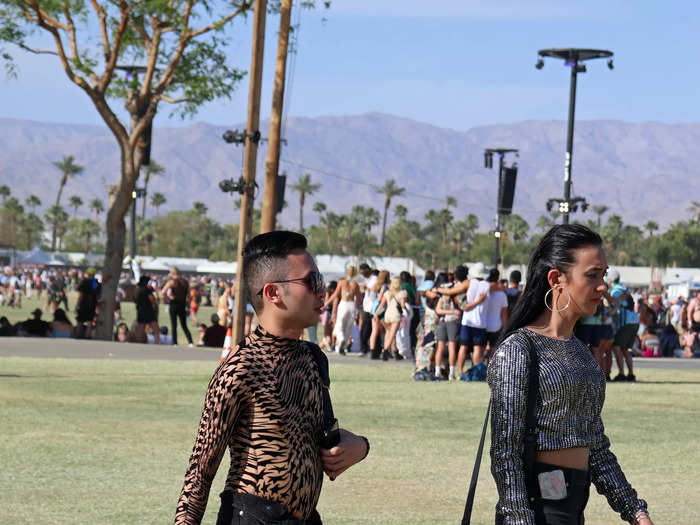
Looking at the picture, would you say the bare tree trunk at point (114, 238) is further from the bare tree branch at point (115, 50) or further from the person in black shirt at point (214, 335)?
the person in black shirt at point (214, 335)

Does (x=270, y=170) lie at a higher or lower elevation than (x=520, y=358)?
higher

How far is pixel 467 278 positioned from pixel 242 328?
3.38 meters

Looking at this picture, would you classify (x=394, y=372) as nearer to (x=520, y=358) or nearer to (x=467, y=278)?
(x=467, y=278)

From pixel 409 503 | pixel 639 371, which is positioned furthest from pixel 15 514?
pixel 639 371

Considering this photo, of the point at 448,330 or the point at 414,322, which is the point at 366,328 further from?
the point at 448,330

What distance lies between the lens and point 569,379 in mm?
3982

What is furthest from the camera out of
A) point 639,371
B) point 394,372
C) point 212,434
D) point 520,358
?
point 639,371

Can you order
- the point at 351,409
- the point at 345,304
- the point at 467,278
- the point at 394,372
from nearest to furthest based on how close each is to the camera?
the point at 351,409 → the point at 467,278 → the point at 394,372 → the point at 345,304

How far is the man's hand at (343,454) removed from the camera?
12.0 feet

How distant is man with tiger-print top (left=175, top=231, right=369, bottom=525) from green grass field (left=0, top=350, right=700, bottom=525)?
4.28m

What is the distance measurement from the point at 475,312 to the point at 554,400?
560 inches

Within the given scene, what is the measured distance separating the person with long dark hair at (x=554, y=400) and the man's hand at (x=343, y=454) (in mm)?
492

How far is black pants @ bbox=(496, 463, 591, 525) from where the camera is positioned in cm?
391

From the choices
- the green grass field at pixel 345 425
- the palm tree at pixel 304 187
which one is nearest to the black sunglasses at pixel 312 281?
the green grass field at pixel 345 425
